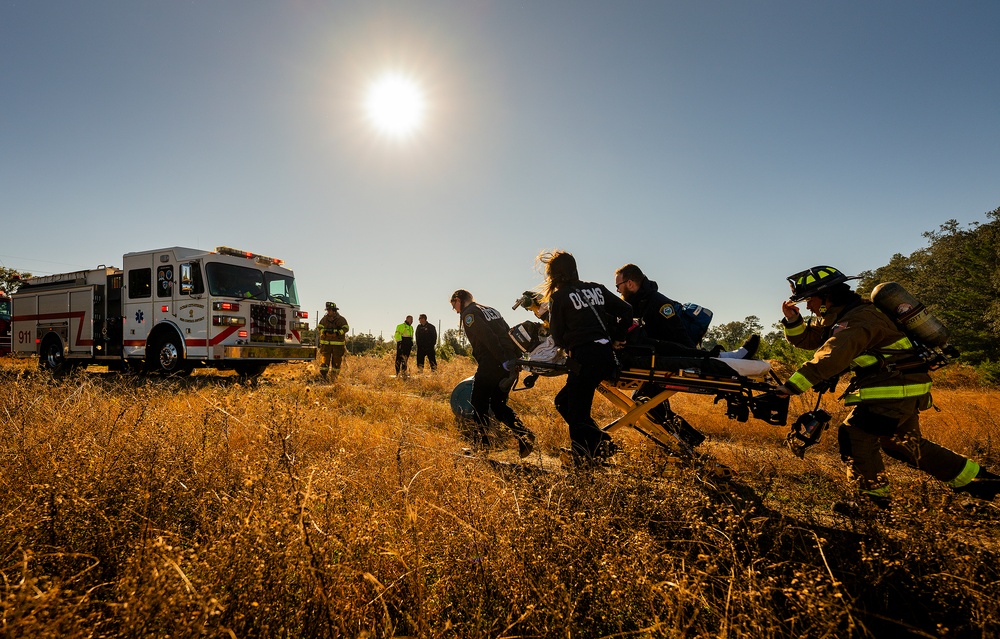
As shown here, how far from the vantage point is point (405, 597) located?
1.72 m

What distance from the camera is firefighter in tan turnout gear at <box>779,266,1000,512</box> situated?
113 inches

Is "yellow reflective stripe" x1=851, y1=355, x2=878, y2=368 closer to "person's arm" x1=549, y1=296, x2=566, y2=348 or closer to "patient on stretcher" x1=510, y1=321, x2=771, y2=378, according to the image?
"patient on stretcher" x1=510, y1=321, x2=771, y2=378

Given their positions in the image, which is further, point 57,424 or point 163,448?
point 57,424

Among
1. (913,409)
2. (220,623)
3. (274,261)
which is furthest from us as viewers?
(274,261)

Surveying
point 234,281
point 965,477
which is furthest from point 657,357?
point 234,281

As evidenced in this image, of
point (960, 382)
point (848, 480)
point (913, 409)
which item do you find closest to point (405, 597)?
point (848, 480)

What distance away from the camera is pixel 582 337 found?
12.2ft

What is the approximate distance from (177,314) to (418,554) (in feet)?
33.6

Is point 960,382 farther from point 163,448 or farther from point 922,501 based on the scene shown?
point 163,448

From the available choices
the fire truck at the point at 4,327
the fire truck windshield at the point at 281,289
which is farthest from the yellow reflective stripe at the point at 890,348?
the fire truck at the point at 4,327

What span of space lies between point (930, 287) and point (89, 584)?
46.1 meters

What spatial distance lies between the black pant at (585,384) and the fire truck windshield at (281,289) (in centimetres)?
885

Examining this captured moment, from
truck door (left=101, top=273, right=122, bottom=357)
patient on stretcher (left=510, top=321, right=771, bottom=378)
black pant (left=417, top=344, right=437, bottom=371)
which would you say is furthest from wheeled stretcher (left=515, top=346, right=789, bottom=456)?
truck door (left=101, top=273, right=122, bottom=357)

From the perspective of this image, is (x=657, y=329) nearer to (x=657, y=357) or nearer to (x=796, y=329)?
(x=657, y=357)
